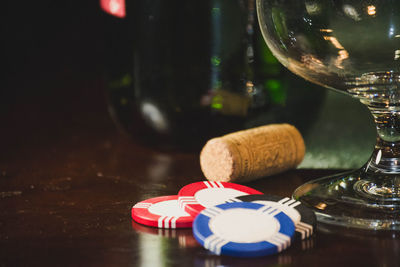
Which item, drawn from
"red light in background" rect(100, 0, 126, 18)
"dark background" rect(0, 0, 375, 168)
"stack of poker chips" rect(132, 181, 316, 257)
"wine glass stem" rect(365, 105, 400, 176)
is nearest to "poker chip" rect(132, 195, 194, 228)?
"stack of poker chips" rect(132, 181, 316, 257)

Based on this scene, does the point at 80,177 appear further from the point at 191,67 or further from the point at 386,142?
the point at 386,142

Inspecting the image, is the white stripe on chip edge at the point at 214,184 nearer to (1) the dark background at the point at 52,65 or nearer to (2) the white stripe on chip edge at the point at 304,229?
(2) the white stripe on chip edge at the point at 304,229

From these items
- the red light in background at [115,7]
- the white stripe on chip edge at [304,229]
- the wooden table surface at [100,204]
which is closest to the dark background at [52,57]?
the wooden table surface at [100,204]

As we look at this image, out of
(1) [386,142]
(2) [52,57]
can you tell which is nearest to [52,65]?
(2) [52,57]

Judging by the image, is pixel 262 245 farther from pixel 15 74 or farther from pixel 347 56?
pixel 15 74

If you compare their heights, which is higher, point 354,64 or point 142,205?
point 354,64

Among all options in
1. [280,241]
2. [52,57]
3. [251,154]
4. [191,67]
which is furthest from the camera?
[52,57]
